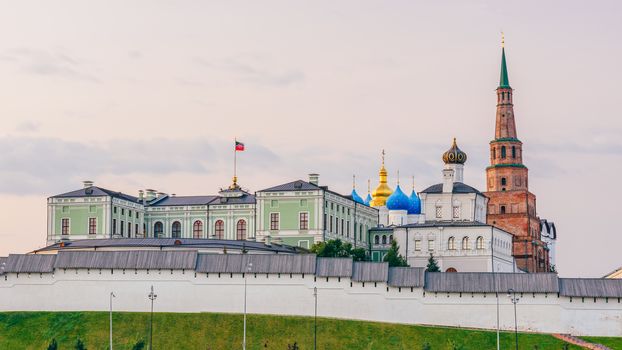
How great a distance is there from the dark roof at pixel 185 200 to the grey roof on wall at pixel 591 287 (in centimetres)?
4466

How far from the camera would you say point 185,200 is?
140 metres

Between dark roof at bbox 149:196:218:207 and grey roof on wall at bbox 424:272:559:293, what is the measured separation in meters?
37.9

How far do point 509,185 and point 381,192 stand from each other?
13.3 metres

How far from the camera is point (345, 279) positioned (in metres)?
106

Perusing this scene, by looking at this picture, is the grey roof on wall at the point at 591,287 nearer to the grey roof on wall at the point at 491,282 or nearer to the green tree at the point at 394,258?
the grey roof on wall at the point at 491,282

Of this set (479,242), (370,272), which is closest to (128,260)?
(370,272)

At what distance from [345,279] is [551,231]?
72.6 meters

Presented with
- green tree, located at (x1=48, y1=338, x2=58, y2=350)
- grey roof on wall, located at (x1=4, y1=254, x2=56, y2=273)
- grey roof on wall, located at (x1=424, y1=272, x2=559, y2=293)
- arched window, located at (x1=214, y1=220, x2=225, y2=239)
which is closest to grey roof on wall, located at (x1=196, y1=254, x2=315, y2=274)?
grey roof on wall, located at (x1=424, y1=272, x2=559, y2=293)

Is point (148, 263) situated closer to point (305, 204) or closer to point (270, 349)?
point (270, 349)

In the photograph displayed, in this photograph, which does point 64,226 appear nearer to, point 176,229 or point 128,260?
point 176,229

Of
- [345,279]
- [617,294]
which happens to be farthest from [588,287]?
[345,279]

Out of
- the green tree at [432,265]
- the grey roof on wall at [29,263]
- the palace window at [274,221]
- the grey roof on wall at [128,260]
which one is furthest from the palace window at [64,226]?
the green tree at [432,265]

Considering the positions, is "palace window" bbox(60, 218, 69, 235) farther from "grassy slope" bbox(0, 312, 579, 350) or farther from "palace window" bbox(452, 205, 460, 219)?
"palace window" bbox(452, 205, 460, 219)

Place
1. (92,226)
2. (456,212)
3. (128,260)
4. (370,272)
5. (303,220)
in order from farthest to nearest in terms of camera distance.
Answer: (456,212) < (92,226) < (303,220) < (128,260) < (370,272)
